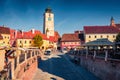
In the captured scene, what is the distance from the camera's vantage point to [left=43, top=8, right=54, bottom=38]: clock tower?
95750mm

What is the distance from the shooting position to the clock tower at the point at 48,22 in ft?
314

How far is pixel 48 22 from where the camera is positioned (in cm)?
9788

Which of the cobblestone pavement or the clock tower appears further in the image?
the clock tower

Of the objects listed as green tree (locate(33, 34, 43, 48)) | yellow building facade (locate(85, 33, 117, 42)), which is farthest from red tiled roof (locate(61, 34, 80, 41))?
green tree (locate(33, 34, 43, 48))

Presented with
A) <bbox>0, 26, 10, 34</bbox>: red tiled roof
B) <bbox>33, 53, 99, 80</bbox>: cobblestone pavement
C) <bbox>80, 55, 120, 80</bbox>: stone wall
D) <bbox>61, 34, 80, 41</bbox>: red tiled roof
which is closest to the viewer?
<bbox>80, 55, 120, 80</bbox>: stone wall

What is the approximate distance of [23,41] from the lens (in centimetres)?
7731

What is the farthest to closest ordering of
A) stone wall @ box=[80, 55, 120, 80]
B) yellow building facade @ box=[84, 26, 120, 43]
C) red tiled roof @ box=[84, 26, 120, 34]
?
1. red tiled roof @ box=[84, 26, 120, 34]
2. yellow building facade @ box=[84, 26, 120, 43]
3. stone wall @ box=[80, 55, 120, 80]

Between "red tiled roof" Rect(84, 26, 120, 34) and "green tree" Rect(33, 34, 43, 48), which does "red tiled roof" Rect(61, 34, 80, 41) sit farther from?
"green tree" Rect(33, 34, 43, 48)

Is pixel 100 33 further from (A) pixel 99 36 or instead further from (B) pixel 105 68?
(B) pixel 105 68

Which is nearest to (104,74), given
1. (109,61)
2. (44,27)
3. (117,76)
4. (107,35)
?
(109,61)

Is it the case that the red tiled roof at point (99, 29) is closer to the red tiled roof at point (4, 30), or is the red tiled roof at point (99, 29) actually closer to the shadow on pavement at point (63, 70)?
the red tiled roof at point (4, 30)

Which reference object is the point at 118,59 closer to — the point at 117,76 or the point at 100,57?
the point at 117,76

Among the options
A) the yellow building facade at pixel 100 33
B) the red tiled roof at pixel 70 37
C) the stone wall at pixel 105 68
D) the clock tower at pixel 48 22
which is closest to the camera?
the stone wall at pixel 105 68

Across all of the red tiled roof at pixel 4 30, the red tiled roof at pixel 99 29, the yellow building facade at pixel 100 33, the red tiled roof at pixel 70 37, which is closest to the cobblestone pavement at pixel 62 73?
the red tiled roof at pixel 4 30
